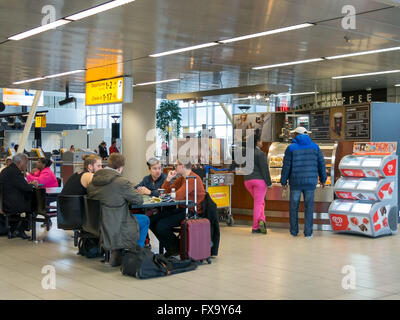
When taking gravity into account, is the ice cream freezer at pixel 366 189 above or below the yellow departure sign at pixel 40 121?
below

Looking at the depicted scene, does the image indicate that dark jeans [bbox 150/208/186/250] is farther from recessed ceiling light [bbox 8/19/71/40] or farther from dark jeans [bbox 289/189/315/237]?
recessed ceiling light [bbox 8/19/71/40]

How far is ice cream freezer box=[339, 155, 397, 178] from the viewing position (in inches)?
326

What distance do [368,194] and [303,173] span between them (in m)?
1.09

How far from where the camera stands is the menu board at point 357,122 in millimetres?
9562

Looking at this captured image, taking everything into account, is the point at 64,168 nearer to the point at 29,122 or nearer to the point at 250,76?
the point at 29,122

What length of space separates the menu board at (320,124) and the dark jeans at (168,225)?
524 centimetres

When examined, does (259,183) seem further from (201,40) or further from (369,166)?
(201,40)

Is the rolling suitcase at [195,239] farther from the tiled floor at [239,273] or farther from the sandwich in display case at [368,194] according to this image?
the sandwich in display case at [368,194]

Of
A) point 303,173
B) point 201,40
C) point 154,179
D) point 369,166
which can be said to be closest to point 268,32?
point 201,40

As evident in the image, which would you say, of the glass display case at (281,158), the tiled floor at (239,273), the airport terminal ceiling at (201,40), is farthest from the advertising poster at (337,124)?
the tiled floor at (239,273)

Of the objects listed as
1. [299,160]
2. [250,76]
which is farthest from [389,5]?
[250,76]

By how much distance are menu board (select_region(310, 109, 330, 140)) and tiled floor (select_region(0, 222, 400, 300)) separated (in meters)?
3.17

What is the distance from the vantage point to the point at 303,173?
8.31m

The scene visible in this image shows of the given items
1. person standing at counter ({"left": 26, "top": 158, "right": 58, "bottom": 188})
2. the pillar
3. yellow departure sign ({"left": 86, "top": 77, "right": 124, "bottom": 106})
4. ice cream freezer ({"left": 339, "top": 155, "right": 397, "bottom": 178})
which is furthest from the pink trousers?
the pillar
